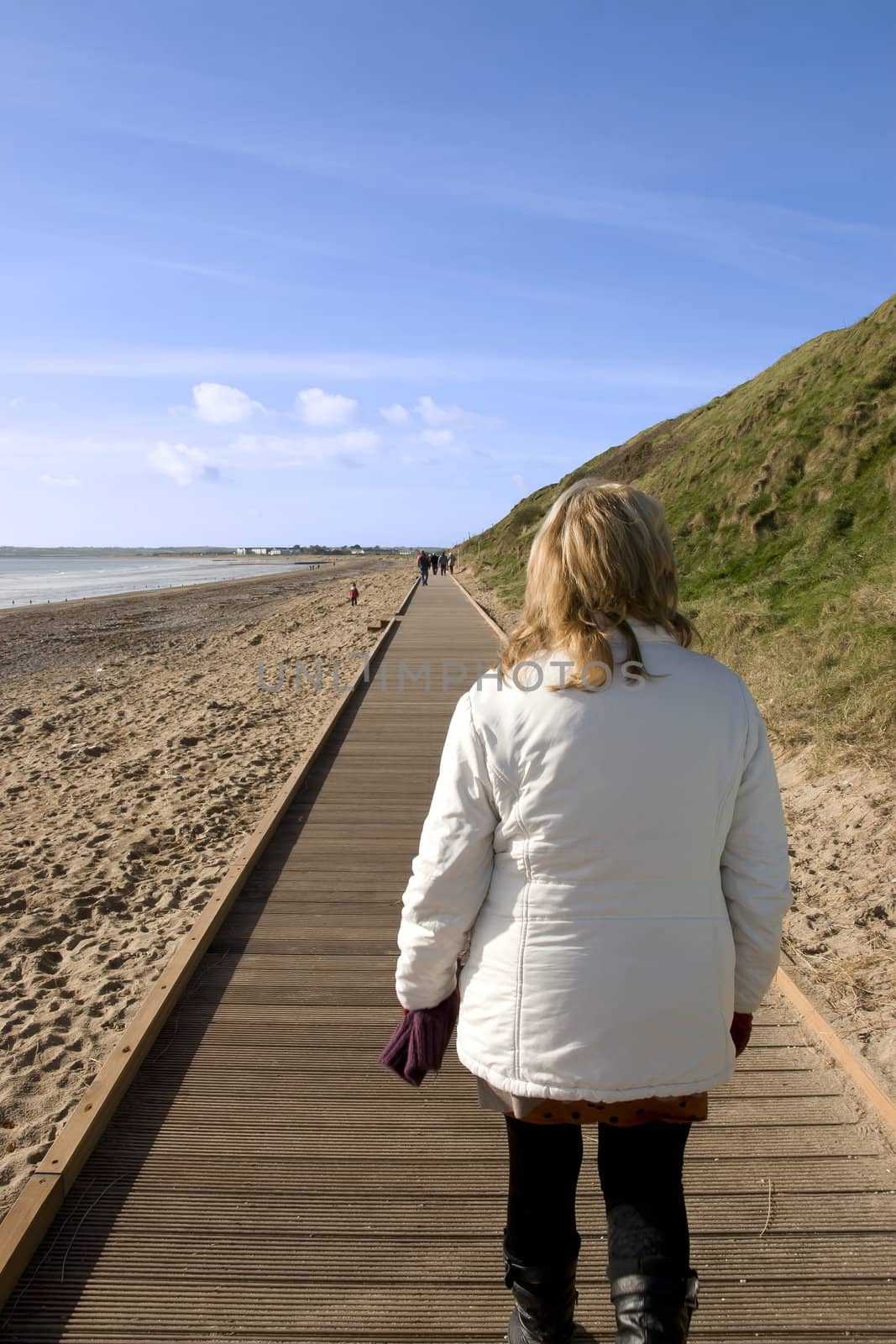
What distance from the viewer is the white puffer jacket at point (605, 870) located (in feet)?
4.95

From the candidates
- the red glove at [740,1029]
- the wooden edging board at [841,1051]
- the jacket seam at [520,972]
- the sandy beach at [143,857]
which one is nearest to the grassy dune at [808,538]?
the sandy beach at [143,857]

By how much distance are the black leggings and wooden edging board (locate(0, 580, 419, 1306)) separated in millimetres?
1404

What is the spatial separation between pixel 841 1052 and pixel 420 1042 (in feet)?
7.35

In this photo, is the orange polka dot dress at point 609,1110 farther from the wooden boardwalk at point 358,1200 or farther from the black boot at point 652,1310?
the wooden boardwalk at point 358,1200

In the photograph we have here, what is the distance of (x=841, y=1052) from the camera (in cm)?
325

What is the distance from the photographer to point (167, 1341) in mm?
2125

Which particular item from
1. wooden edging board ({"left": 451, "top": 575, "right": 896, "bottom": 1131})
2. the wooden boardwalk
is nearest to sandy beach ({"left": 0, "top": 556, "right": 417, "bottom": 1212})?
the wooden boardwalk

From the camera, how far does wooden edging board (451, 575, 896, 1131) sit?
2912 millimetres

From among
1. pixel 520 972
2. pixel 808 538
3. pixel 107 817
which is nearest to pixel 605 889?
pixel 520 972

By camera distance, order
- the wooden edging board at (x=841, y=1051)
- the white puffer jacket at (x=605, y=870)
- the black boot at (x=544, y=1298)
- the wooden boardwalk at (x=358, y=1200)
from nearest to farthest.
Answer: the white puffer jacket at (x=605, y=870)
the black boot at (x=544, y=1298)
the wooden boardwalk at (x=358, y=1200)
the wooden edging board at (x=841, y=1051)

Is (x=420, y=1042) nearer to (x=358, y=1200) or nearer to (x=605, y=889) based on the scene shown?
(x=605, y=889)

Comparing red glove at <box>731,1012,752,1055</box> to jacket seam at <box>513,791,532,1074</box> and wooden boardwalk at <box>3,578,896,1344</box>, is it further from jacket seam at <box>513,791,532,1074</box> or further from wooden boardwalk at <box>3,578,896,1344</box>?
wooden boardwalk at <box>3,578,896,1344</box>

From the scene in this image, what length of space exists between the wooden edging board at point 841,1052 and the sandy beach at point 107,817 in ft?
9.06

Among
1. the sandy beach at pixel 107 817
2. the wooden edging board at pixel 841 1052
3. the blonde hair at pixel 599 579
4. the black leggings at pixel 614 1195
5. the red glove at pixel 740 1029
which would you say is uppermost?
the blonde hair at pixel 599 579
